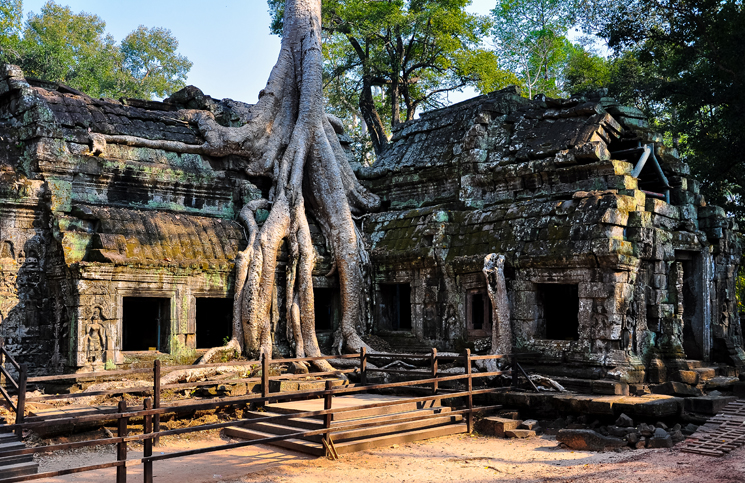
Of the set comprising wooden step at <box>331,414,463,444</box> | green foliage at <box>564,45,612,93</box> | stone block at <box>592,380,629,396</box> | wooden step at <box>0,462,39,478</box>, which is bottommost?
wooden step at <box>331,414,463,444</box>

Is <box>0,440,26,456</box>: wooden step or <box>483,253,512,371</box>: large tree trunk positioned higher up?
<box>483,253,512,371</box>: large tree trunk

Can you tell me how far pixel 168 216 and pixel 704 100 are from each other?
38.4ft

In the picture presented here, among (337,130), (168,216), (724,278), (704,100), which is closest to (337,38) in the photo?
(337,130)

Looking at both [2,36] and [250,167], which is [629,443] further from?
[2,36]

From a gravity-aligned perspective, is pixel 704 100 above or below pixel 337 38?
below

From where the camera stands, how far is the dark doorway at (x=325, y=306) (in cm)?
1282

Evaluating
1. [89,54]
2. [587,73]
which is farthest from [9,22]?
[587,73]

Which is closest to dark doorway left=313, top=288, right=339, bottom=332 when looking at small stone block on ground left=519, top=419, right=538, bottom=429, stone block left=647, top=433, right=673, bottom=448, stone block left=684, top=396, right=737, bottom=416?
small stone block on ground left=519, top=419, right=538, bottom=429

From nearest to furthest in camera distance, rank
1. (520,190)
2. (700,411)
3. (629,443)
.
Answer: (629,443), (700,411), (520,190)

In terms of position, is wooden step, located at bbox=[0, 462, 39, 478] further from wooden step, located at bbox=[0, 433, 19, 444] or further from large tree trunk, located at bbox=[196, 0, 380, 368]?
large tree trunk, located at bbox=[196, 0, 380, 368]

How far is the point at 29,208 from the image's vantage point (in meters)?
10.4

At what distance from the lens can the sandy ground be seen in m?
6.65

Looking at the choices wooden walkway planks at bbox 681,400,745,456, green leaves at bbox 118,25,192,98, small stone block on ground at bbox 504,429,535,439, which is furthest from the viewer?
green leaves at bbox 118,25,192,98

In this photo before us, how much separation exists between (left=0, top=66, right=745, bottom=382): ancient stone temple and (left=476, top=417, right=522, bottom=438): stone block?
1.45 m
